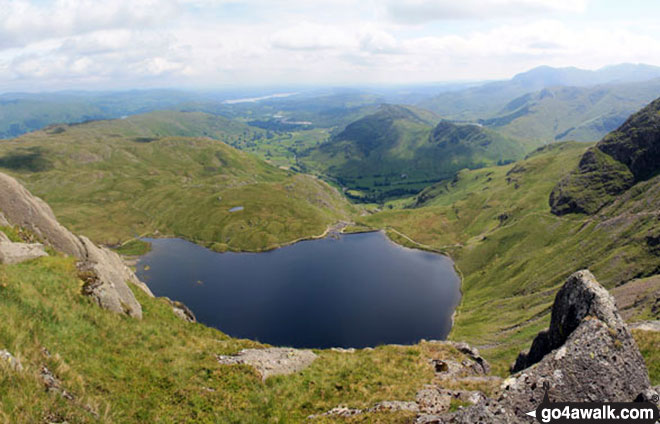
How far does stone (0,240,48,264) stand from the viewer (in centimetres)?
2814

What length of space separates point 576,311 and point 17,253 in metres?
47.7

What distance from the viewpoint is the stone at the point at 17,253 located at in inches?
1108

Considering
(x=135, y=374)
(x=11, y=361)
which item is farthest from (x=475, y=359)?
(x=11, y=361)

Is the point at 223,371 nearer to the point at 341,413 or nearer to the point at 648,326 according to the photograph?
the point at 341,413

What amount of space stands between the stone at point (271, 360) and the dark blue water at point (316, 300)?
99.2 metres

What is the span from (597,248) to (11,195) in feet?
591

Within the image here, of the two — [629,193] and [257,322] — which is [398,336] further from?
[629,193]

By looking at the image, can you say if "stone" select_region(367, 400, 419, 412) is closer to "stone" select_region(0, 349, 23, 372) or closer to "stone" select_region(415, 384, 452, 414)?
"stone" select_region(415, 384, 452, 414)

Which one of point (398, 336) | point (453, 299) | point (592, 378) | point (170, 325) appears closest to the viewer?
point (592, 378)

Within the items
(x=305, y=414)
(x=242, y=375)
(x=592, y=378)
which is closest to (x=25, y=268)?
(x=242, y=375)

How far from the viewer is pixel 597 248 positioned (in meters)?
136

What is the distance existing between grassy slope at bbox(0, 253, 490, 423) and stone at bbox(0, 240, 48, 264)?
67.1 inches

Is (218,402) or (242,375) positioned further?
(242,375)

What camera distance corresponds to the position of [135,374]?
72.2ft
